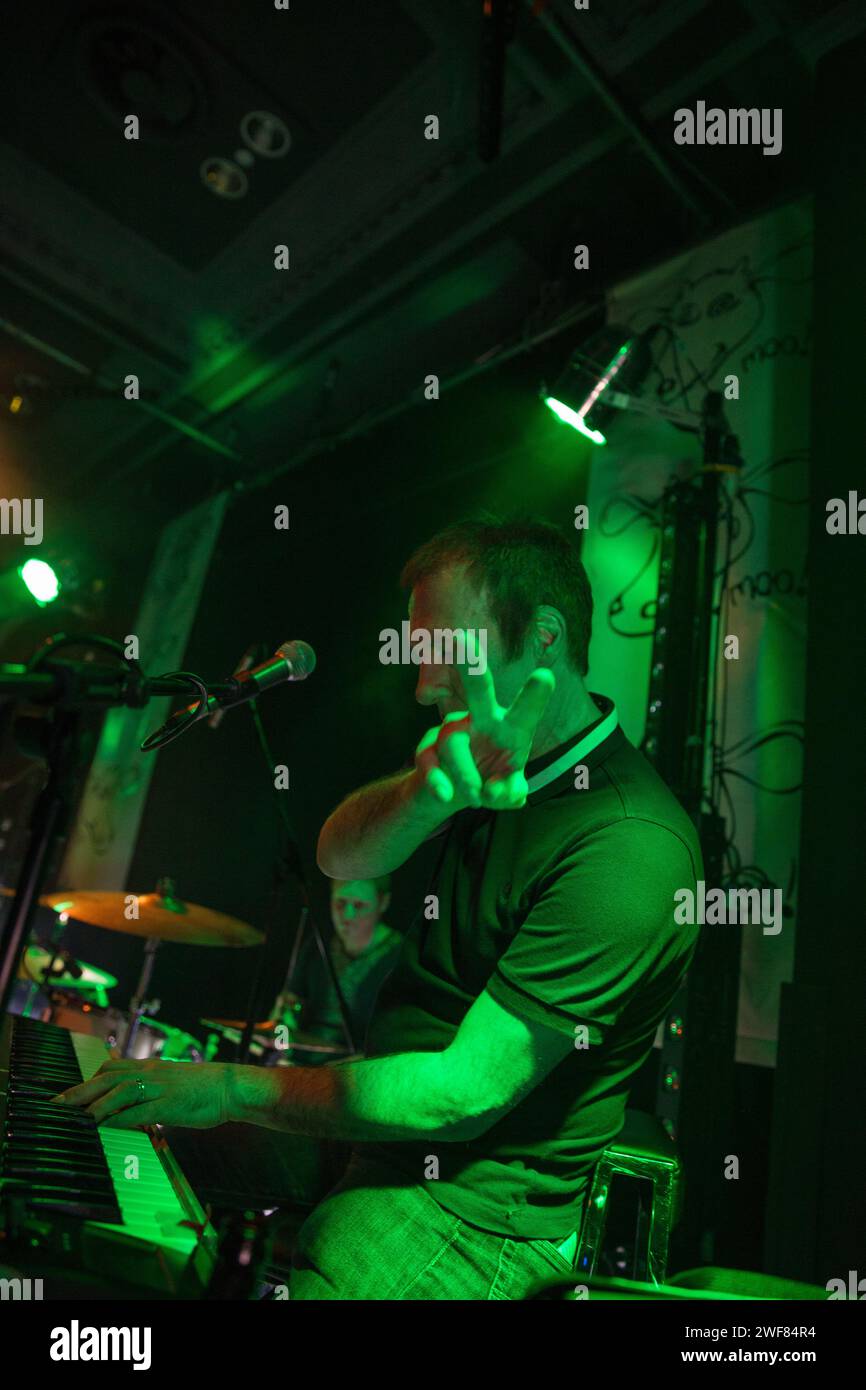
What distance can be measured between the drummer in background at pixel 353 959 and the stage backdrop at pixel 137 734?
8.00ft

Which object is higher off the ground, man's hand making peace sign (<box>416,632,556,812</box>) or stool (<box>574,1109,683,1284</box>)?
man's hand making peace sign (<box>416,632,556,812</box>)

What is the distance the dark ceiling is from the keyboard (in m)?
3.33

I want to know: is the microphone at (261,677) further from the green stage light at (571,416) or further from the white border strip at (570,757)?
the green stage light at (571,416)

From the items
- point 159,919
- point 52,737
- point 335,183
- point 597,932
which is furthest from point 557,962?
point 335,183

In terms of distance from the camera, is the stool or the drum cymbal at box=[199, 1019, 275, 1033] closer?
the stool

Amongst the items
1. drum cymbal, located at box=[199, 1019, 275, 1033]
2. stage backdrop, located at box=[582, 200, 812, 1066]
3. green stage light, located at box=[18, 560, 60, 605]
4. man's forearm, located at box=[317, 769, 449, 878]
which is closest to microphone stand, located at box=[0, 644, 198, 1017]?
man's forearm, located at box=[317, 769, 449, 878]

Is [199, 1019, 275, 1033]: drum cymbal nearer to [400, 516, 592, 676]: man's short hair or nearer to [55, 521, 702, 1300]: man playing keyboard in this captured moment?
[55, 521, 702, 1300]: man playing keyboard

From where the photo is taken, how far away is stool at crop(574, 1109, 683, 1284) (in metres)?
1.36

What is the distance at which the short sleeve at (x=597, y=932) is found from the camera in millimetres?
1205

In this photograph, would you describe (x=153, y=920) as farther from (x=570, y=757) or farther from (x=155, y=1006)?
(x=570, y=757)

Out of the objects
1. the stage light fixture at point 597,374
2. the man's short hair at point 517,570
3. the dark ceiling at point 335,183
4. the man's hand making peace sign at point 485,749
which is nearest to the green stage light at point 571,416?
the stage light fixture at point 597,374

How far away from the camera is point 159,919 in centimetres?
357

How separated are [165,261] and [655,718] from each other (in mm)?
4347
